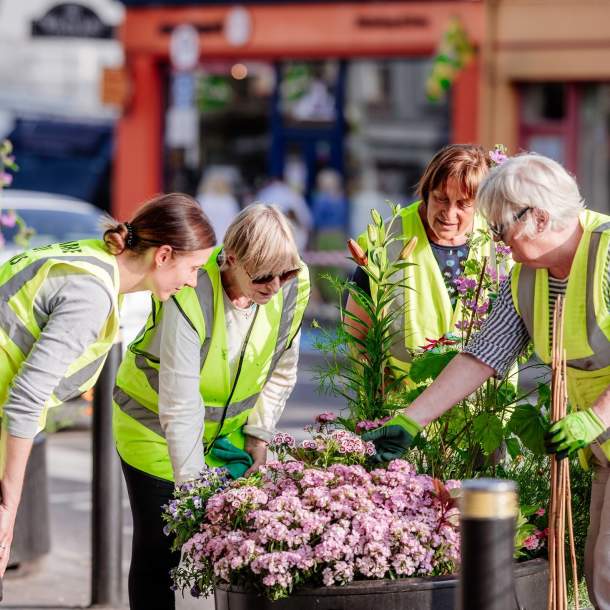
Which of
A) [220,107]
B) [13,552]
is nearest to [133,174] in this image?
[220,107]

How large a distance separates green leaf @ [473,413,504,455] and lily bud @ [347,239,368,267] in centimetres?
60

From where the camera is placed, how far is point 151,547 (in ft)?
14.2

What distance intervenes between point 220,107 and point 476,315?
1667cm

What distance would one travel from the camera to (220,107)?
20562 mm

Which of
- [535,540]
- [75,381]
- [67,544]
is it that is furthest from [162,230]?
[67,544]

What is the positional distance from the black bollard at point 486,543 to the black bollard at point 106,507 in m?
3.03

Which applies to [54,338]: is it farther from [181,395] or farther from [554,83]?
[554,83]

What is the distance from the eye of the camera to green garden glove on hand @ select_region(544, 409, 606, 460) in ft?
11.5

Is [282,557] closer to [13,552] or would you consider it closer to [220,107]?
[13,552]

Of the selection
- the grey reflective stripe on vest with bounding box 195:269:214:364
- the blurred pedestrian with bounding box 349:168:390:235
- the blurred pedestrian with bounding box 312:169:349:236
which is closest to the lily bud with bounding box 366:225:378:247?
the grey reflective stripe on vest with bounding box 195:269:214:364

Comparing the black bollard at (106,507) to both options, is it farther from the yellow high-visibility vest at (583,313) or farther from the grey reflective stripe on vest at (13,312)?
the yellow high-visibility vest at (583,313)

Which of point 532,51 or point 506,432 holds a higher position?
point 532,51

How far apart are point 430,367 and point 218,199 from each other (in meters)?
15.0

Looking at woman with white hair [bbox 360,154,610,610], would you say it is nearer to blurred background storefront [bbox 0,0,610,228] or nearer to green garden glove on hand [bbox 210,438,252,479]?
green garden glove on hand [bbox 210,438,252,479]
